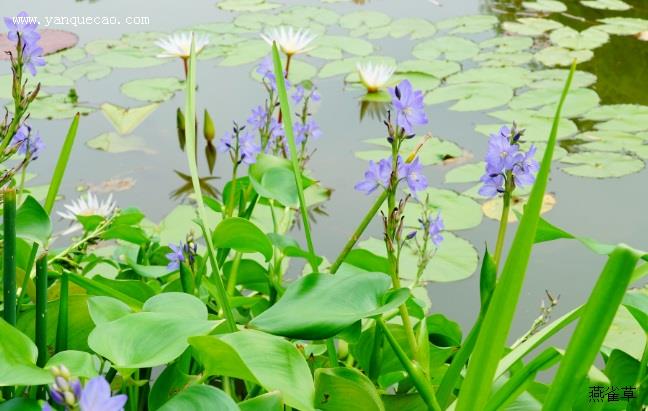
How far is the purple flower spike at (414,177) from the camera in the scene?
0.56m

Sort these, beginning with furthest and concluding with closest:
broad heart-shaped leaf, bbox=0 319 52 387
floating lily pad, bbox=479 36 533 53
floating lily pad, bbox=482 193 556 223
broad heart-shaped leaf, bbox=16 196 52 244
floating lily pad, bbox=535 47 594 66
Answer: floating lily pad, bbox=479 36 533 53 < floating lily pad, bbox=535 47 594 66 < floating lily pad, bbox=482 193 556 223 < broad heart-shaped leaf, bbox=16 196 52 244 < broad heart-shaped leaf, bbox=0 319 52 387

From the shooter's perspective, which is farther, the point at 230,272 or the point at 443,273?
the point at 443,273

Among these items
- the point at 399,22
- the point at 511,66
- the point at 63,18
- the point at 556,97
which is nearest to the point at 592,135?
the point at 556,97

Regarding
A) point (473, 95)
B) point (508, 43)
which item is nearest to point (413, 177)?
point (473, 95)

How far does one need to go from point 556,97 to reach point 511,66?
11.8 inches

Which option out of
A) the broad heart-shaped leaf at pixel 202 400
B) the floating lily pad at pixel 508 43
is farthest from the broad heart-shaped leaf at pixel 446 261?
the floating lily pad at pixel 508 43

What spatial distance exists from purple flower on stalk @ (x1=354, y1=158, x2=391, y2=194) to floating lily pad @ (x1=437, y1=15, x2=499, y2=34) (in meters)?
2.22

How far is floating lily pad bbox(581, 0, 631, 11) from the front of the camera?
112 inches

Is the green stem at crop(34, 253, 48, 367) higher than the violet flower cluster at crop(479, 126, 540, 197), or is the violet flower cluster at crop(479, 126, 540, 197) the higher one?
the violet flower cluster at crop(479, 126, 540, 197)

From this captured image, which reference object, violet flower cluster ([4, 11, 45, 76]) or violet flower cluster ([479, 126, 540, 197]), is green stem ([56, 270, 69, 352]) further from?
violet flower cluster ([479, 126, 540, 197])

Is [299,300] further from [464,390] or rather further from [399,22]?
[399,22]

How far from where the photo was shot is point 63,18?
105 inches

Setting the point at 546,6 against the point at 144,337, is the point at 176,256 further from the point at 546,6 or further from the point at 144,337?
the point at 546,6

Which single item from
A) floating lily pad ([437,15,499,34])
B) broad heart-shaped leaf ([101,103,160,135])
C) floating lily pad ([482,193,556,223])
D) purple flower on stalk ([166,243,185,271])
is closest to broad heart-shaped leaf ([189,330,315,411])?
purple flower on stalk ([166,243,185,271])
